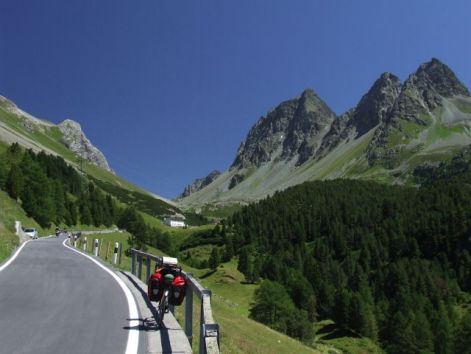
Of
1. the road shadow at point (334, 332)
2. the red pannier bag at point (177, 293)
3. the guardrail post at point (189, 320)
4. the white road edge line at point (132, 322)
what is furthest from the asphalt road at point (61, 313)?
the road shadow at point (334, 332)

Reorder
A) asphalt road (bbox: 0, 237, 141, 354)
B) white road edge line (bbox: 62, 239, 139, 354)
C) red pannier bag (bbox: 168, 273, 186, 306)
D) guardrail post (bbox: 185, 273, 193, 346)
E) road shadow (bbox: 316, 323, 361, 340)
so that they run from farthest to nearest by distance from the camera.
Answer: road shadow (bbox: 316, 323, 361, 340) < red pannier bag (bbox: 168, 273, 186, 306) < guardrail post (bbox: 185, 273, 193, 346) < white road edge line (bbox: 62, 239, 139, 354) < asphalt road (bbox: 0, 237, 141, 354)

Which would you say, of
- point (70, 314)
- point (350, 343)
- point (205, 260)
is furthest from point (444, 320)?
point (70, 314)

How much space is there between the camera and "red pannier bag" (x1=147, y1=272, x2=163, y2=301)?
1173 centimetres

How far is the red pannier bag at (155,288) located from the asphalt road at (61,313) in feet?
2.78

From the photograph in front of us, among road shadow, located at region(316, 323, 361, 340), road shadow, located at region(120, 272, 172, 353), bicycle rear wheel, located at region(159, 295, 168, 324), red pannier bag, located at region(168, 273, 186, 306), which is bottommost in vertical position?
road shadow, located at region(316, 323, 361, 340)

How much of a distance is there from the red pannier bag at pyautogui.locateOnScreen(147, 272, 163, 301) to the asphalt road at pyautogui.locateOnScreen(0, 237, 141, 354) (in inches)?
33.3

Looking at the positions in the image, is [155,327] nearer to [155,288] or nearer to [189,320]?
[155,288]

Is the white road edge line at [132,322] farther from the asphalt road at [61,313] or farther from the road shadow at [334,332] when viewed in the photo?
the road shadow at [334,332]

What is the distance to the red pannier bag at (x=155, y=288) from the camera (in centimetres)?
1173

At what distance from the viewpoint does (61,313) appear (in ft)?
38.6

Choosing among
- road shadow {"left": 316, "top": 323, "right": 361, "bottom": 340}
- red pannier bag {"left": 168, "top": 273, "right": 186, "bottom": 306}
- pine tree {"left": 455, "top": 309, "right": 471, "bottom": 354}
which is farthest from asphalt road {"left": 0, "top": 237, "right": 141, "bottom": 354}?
road shadow {"left": 316, "top": 323, "right": 361, "bottom": 340}

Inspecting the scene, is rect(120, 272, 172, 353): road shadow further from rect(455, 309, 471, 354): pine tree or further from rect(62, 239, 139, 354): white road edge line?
rect(455, 309, 471, 354): pine tree

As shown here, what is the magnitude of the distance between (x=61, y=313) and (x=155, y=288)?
97.7 inches

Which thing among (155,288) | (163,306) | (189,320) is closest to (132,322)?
(163,306)
